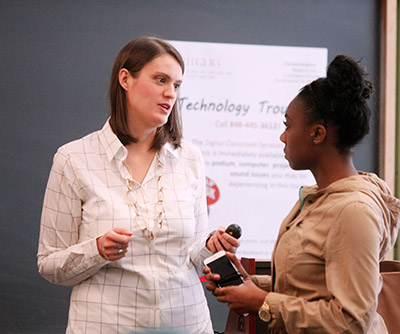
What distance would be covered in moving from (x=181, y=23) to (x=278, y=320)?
298 centimetres

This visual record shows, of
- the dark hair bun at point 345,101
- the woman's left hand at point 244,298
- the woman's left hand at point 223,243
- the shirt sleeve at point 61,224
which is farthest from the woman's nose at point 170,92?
the woman's left hand at point 244,298

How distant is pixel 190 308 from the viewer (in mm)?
1965

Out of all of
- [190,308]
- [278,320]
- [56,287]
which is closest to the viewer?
[278,320]

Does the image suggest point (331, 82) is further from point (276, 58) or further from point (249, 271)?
point (276, 58)

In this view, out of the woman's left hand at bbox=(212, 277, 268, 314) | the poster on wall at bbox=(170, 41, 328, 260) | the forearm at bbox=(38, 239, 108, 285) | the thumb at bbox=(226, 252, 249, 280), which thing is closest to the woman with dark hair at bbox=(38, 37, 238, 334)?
the forearm at bbox=(38, 239, 108, 285)

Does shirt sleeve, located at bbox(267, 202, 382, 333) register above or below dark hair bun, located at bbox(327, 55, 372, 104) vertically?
below

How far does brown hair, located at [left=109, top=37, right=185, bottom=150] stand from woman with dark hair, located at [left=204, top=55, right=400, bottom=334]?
66 cm

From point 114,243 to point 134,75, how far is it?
66cm

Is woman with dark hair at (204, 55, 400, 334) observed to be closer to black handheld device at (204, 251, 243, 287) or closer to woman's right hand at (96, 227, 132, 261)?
black handheld device at (204, 251, 243, 287)

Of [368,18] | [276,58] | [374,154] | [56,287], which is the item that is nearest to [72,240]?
[56,287]

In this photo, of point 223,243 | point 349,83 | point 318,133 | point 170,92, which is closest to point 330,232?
point 318,133

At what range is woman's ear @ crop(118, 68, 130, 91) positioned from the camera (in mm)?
2049

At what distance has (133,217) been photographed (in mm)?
1913

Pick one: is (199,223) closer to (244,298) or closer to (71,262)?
(71,262)
